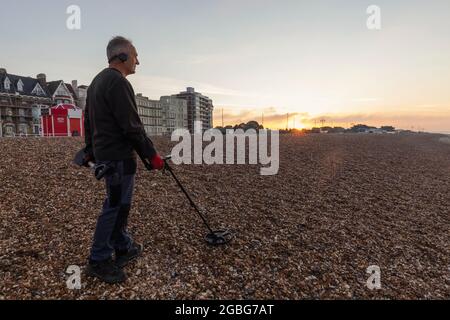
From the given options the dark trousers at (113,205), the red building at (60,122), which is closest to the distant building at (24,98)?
the red building at (60,122)

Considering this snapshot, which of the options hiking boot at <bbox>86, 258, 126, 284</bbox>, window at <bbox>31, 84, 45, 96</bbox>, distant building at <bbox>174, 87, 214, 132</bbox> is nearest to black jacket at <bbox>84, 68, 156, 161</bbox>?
hiking boot at <bbox>86, 258, 126, 284</bbox>

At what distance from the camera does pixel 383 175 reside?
12156 millimetres

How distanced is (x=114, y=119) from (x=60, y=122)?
25509 mm

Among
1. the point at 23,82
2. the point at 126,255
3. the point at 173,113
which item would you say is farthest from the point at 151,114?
the point at 126,255

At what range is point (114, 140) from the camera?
3.49 meters

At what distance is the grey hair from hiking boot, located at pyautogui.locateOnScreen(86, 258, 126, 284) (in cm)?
270

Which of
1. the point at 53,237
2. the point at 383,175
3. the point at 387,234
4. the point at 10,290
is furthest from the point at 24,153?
the point at 383,175

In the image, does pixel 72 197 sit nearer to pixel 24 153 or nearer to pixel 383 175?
pixel 24 153

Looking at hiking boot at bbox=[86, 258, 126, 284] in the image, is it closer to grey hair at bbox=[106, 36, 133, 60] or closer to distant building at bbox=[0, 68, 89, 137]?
grey hair at bbox=[106, 36, 133, 60]

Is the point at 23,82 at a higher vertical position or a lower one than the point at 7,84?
higher

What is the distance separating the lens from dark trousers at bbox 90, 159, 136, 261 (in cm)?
350

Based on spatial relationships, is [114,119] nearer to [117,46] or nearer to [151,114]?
[117,46]

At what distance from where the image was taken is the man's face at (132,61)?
3660mm

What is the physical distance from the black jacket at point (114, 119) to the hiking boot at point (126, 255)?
60.6 inches
